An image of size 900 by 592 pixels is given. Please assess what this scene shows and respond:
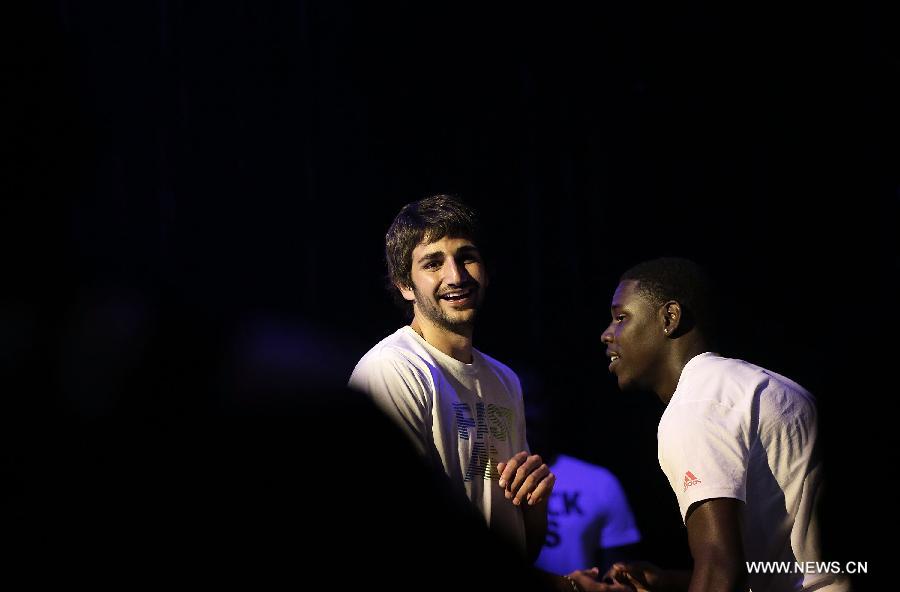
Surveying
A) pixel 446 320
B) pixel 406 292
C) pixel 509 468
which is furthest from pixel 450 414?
pixel 406 292

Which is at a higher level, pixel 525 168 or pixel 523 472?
pixel 525 168

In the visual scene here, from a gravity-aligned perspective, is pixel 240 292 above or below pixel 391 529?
above

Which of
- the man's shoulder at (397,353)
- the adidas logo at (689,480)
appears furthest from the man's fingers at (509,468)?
the adidas logo at (689,480)

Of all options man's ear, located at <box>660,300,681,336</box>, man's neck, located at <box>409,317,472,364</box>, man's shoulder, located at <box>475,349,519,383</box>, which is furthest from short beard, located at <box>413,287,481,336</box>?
man's ear, located at <box>660,300,681,336</box>

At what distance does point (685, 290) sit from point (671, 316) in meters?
0.09

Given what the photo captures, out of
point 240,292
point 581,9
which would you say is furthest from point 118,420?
point 581,9

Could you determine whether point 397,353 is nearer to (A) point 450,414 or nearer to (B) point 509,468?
(A) point 450,414

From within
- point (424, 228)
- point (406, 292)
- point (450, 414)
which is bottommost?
point (450, 414)

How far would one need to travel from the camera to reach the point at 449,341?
2.97 metres

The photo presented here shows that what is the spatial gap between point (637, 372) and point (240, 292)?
1913 millimetres

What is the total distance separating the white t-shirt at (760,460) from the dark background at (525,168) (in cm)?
152

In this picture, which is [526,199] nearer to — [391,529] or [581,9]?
[581,9]

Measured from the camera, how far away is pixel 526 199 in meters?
4.77

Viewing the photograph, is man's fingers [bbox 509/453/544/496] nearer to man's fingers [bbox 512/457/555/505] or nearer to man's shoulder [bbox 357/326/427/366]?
man's fingers [bbox 512/457/555/505]
